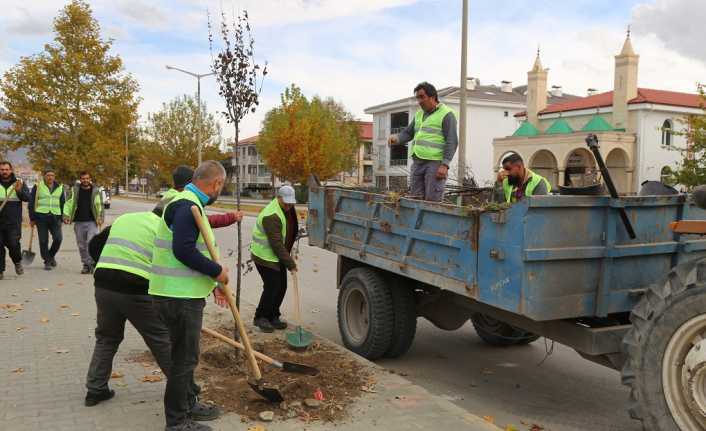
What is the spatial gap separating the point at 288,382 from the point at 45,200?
26.7 ft

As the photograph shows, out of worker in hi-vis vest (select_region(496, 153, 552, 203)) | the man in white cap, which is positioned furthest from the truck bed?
the man in white cap

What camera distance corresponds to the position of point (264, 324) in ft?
21.8

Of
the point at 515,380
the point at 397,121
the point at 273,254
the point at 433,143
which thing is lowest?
the point at 515,380

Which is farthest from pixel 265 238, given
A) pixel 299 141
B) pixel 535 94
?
pixel 535 94

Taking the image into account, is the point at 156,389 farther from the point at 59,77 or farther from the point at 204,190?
the point at 59,77

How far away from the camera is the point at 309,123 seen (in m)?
39.4

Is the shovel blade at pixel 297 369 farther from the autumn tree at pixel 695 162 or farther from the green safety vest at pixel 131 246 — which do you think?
the autumn tree at pixel 695 162

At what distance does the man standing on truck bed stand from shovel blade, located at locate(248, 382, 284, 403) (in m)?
2.81

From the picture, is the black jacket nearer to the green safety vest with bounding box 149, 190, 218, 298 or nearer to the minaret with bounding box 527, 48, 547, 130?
the green safety vest with bounding box 149, 190, 218, 298

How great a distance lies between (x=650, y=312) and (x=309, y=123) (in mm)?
36747

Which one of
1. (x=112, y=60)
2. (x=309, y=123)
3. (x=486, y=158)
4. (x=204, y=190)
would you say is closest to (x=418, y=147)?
(x=204, y=190)

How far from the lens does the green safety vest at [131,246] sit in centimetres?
428

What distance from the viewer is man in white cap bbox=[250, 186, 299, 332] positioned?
6.65m

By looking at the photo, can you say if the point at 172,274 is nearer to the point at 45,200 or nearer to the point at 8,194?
the point at 8,194
